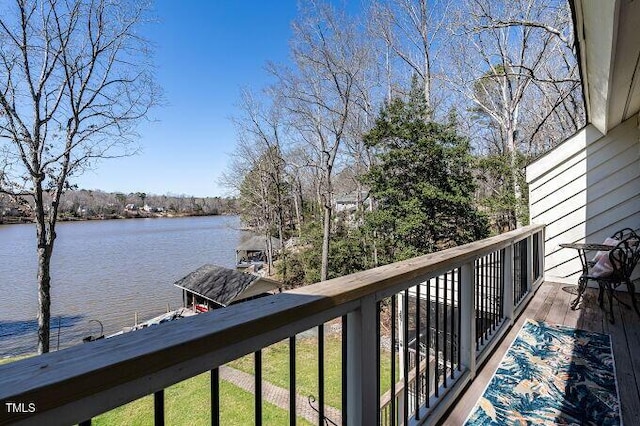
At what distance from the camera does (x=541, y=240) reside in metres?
4.61

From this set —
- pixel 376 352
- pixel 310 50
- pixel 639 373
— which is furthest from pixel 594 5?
pixel 310 50

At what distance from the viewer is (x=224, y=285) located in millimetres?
15672

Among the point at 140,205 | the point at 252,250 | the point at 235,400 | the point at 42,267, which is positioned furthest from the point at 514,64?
the point at 140,205

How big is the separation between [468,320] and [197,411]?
24.9 feet

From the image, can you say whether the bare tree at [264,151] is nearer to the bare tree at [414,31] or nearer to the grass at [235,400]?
the bare tree at [414,31]

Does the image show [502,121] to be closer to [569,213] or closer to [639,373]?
[569,213]

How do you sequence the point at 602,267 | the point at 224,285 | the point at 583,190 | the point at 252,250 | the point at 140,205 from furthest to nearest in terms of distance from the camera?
1. the point at 140,205
2. the point at 252,250
3. the point at 224,285
4. the point at 583,190
5. the point at 602,267

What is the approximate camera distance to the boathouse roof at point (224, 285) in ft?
48.6

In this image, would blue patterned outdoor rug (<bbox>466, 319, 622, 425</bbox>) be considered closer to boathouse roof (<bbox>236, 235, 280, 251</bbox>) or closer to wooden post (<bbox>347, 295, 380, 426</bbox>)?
wooden post (<bbox>347, 295, 380, 426</bbox>)

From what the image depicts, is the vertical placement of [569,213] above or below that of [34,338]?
above

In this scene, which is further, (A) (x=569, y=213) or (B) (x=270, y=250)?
(B) (x=270, y=250)

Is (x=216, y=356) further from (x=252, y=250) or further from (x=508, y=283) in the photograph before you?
(x=252, y=250)

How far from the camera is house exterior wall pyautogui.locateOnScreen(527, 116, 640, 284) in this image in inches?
166

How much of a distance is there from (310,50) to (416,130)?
5064mm
